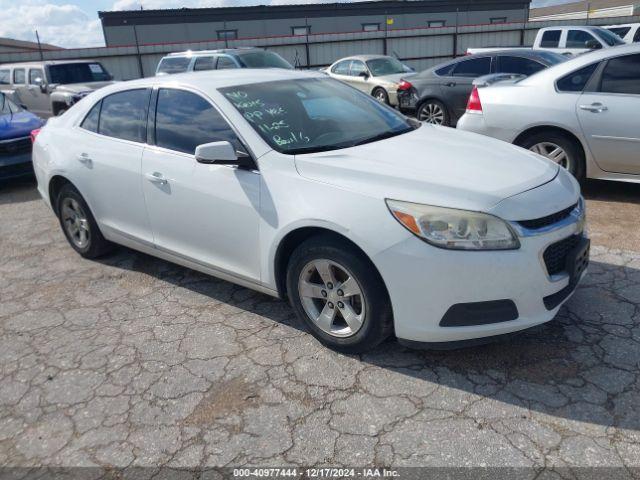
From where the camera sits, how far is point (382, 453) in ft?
8.09

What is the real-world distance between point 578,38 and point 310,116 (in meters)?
12.5

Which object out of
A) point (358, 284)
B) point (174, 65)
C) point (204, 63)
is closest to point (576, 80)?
point (358, 284)

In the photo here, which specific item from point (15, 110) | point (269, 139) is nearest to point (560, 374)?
point (269, 139)

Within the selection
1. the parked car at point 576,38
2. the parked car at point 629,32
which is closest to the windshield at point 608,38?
the parked car at point 576,38

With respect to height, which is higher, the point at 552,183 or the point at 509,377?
the point at 552,183

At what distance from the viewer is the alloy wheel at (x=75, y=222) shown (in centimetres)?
478

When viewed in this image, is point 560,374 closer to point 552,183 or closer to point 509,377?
point 509,377

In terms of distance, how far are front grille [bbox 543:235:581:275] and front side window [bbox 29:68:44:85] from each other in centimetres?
1339

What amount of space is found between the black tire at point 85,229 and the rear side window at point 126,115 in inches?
26.1

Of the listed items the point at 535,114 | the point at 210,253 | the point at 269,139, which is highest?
the point at 269,139

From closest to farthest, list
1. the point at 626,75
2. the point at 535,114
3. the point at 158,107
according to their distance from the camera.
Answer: the point at 158,107, the point at 626,75, the point at 535,114

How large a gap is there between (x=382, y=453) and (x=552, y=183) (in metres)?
1.76

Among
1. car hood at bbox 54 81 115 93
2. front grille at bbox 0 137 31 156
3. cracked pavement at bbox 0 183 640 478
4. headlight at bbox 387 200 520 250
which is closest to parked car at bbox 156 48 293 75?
car hood at bbox 54 81 115 93

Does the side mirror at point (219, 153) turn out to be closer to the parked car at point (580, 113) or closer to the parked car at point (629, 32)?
the parked car at point (580, 113)
